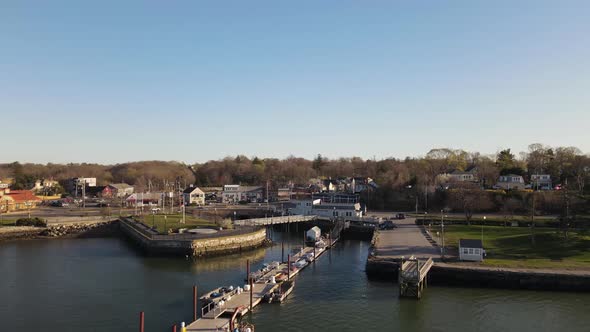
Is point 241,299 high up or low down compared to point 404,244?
down

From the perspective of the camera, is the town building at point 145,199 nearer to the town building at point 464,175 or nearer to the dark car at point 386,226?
the dark car at point 386,226

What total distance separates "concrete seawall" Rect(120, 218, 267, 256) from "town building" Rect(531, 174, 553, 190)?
209ft

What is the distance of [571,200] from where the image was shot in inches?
1893

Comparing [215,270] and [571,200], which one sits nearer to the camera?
[215,270]

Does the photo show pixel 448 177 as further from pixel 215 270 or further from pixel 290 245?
pixel 215 270

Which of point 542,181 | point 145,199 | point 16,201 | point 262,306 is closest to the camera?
point 262,306

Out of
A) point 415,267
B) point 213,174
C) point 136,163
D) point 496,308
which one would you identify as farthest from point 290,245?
point 136,163

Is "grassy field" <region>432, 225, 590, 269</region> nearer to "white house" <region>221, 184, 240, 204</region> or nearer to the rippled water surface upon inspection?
the rippled water surface

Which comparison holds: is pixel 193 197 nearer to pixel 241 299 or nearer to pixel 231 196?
pixel 231 196

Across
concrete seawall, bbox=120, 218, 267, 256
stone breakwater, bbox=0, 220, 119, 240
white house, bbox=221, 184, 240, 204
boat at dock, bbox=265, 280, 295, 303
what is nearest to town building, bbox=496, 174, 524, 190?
white house, bbox=221, 184, 240, 204

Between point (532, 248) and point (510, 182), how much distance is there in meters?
52.3

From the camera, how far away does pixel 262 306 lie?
3052 centimetres

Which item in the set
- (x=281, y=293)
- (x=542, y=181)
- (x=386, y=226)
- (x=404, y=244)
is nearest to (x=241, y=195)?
(x=386, y=226)

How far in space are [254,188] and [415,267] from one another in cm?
7897
